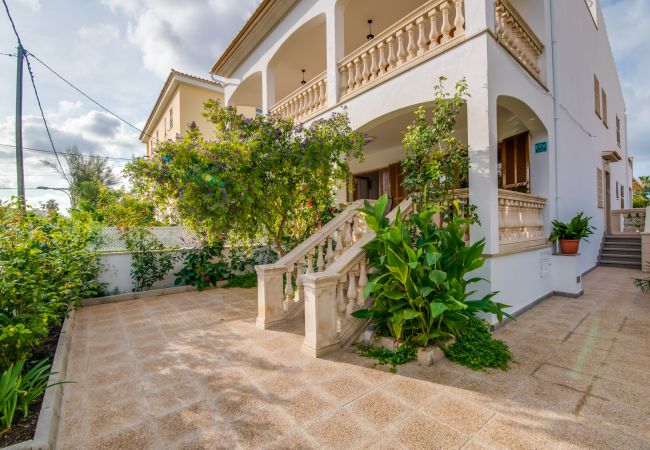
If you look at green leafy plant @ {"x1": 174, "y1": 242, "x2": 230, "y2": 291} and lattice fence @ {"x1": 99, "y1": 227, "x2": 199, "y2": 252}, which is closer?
lattice fence @ {"x1": 99, "y1": 227, "x2": 199, "y2": 252}

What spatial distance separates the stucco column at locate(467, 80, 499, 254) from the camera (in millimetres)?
4254

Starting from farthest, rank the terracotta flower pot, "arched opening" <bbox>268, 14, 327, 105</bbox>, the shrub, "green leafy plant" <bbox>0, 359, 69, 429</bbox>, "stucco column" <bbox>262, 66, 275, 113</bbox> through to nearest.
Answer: "stucco column" <bbox>262, 66, 275, 113</bbox>
"arched opening" <bbox>268, 14, 327, 105</bbox>
the terracotta flower pot
the shrub
"green leafy plant" <bbox>0, 359, 69, 429</bbox>

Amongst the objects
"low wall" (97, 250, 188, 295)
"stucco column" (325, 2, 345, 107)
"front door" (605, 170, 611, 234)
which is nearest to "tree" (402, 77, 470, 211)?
"stucco column" (325, 2, 345, 107)

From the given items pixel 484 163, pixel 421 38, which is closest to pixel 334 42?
pixel 421 38

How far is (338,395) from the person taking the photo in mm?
2609

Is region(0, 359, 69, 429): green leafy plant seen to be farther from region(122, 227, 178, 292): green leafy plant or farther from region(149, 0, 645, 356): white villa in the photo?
region(122, 227, 178, 292): green leafy plant

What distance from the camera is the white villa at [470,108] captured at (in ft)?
14.1

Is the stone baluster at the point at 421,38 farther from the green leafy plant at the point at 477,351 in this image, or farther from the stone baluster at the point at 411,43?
the green leafy plant at the point at 477,351

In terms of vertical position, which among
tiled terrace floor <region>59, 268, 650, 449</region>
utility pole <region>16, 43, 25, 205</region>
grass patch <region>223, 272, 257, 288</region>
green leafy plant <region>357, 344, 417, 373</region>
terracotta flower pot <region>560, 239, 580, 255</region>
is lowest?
tiled terrace floor <region>59, 268, 650, 449</region>

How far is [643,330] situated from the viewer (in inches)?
162

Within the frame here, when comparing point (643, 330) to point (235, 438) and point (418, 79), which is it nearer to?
point (418, 79)

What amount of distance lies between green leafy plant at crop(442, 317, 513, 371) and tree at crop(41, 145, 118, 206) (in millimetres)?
19536

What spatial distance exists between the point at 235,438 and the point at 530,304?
534cm

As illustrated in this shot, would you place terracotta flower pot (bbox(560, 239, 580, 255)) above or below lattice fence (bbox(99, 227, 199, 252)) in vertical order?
below
